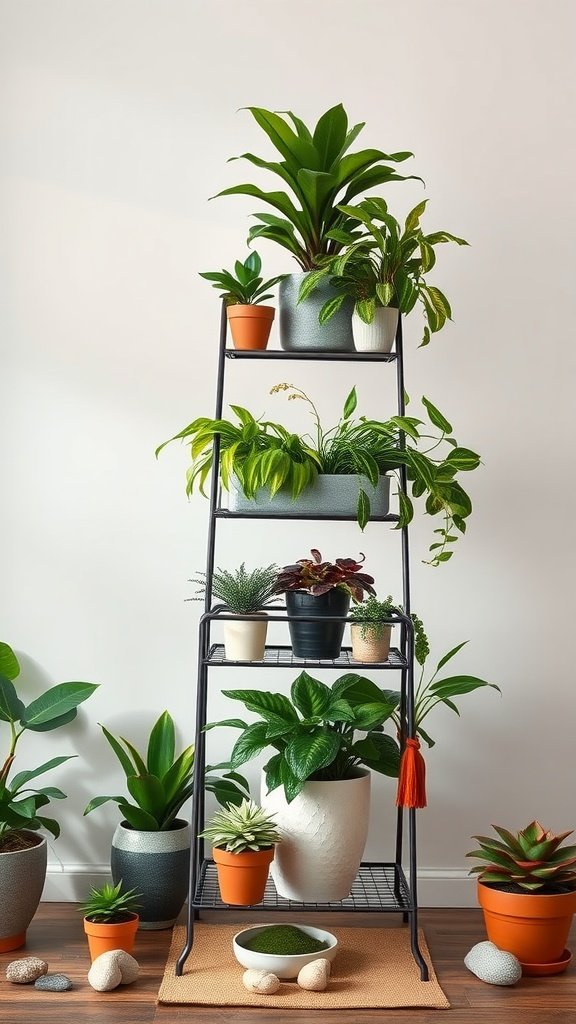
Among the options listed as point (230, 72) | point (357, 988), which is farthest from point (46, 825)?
point (230, 72)

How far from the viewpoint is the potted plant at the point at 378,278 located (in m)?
2.48

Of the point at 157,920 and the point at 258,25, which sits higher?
the point at 258,25

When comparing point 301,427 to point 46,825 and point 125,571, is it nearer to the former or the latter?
point 125,571

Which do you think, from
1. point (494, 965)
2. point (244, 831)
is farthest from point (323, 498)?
point (494, 965)

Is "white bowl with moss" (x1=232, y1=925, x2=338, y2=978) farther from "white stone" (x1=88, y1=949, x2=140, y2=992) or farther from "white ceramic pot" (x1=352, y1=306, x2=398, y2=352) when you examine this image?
"white ceramic pot" (x1=352, y1=306, x2=398, y2=352)

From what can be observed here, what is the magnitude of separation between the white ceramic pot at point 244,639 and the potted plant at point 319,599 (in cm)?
9

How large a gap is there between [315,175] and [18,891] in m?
1.91

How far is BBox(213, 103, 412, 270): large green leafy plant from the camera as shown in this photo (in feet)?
8.14

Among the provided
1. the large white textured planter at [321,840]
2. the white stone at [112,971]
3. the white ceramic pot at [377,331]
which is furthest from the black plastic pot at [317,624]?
the white stone at [112,971]

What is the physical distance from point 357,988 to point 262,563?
3.89ft

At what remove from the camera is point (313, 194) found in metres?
2.51

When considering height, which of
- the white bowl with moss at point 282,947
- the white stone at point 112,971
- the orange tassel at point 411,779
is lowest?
the white stone at point 112,971

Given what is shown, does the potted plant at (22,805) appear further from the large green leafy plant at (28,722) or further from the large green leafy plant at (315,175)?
the large green leafy plant at (315,175)

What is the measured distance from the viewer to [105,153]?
3008 mm
